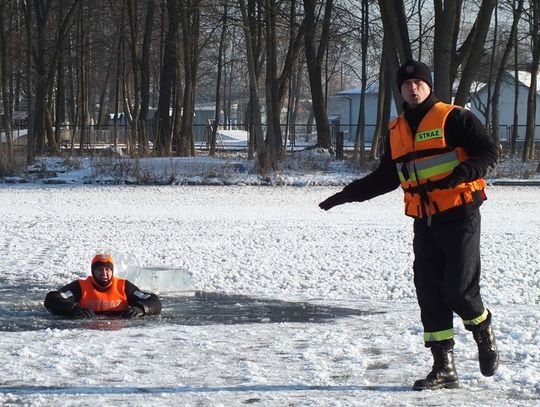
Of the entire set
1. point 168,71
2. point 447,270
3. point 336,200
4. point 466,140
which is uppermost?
point 168,71

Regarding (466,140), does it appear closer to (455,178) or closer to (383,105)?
(455,178)

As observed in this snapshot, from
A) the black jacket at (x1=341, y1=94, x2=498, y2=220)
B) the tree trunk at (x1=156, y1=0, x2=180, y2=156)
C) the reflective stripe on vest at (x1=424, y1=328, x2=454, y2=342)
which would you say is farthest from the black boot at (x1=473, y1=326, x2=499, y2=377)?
the tree trunk at (x1=156, y1=0, x2=180, y2=156)

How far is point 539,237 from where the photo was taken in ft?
48.0

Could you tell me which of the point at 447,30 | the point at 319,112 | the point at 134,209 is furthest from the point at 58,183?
the point at 319,112

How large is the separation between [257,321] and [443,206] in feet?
9.28

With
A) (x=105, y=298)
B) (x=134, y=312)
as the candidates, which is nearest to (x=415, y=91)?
(x=134, y=312)

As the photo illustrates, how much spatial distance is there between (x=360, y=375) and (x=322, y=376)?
0.23m

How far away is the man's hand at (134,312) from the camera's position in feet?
27.1

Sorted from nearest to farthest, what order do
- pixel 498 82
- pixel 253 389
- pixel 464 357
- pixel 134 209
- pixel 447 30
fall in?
pixel 253 389
pixel 464 357
pixel 134 209
pixel 447 30
pixel 498 82

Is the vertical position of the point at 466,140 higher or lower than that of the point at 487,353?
higher

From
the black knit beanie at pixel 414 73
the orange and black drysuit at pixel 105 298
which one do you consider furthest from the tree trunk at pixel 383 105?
the black knit beanie at pixel 414 73

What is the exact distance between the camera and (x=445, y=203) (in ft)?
18.4

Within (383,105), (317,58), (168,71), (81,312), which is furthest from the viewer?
(168,71)

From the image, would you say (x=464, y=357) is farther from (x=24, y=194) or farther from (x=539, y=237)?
(x=24, y=194)
